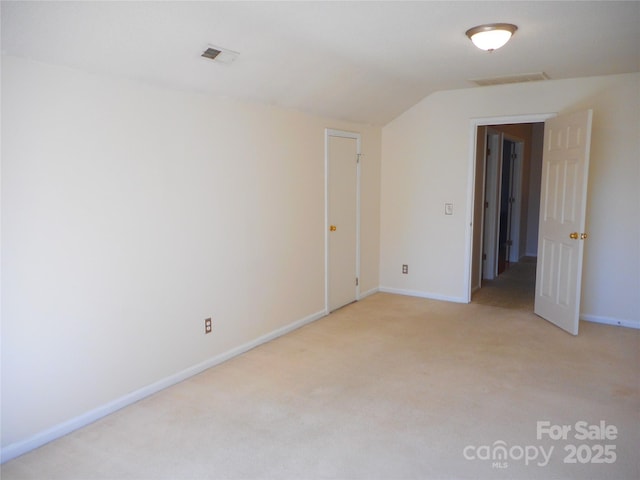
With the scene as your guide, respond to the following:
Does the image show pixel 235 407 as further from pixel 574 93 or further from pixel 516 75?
pixel 574 93

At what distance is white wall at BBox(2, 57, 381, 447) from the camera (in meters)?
2.47

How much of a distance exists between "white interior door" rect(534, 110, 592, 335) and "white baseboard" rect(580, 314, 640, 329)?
1.43 feet

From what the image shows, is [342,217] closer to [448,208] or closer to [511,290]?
[448,208]

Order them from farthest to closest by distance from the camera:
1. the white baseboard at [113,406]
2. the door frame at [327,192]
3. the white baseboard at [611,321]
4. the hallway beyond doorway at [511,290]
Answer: the hallway beyond doorway at [511,290] → the door frame at [327,192] → the white baseboard at [611,321] → the white baseboard at [113,406]

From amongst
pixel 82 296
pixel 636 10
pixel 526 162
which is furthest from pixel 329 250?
pixel 526 162

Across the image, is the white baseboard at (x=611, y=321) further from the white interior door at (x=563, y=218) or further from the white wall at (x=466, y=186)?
the white interior door at (x=563, y=218)

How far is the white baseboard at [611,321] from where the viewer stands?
454 centimetres

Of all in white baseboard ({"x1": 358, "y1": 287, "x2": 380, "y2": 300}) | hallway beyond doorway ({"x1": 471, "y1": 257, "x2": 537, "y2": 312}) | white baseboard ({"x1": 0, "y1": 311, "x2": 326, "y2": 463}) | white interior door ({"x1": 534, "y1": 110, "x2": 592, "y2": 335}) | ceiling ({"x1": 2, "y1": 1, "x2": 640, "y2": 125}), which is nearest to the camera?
ceiling ({"x1": 2, "y1": 1, "x2": 640, "y2": 125})

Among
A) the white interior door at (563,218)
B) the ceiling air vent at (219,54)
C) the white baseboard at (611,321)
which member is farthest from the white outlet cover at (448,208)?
the ceiling air vent at (219,54)

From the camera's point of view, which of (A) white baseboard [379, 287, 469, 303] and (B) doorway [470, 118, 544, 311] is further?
(B) doorway [470, 118, 544, 311]

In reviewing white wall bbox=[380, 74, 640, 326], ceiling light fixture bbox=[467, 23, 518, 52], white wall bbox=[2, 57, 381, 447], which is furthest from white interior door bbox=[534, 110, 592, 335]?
white wall bbox=[2, 57, 381, 447]

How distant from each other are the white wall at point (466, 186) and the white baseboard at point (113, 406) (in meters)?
2.22

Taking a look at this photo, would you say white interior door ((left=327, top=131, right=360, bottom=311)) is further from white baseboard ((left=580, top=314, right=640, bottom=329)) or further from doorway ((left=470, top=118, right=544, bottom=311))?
white baseboard ((left=580, top=314, right=640, bottom=329))

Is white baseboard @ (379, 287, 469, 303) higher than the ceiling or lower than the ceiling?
lower
